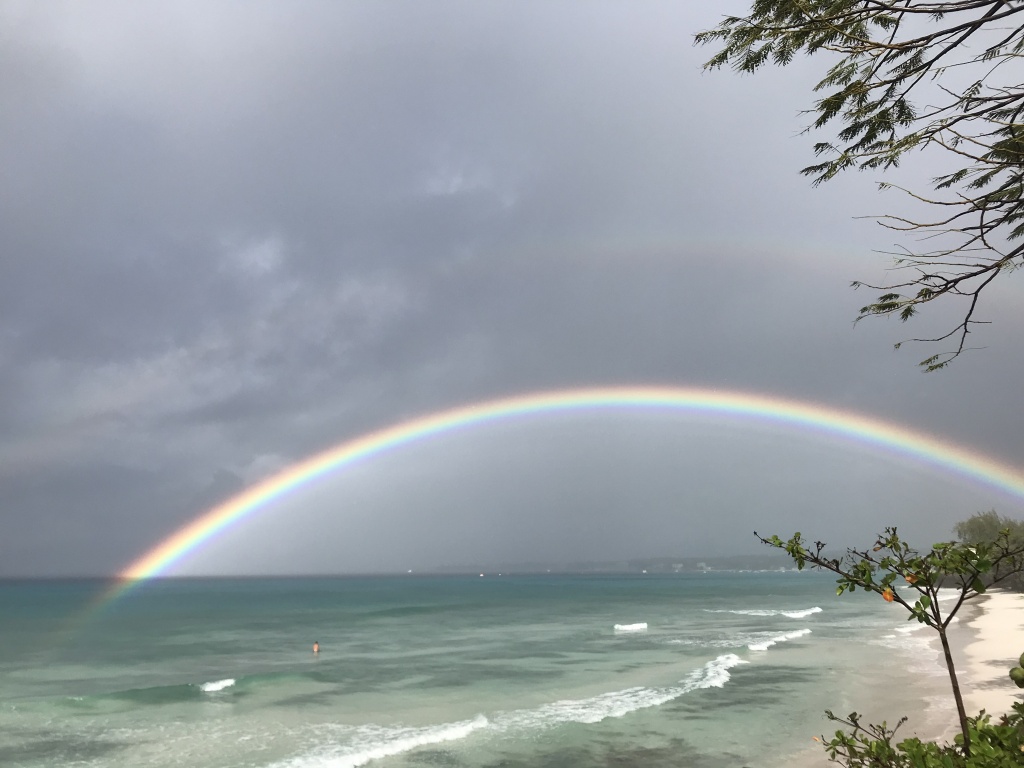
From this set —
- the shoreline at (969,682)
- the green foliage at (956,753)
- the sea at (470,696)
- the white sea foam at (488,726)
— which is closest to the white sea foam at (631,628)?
the sea at (470,696)

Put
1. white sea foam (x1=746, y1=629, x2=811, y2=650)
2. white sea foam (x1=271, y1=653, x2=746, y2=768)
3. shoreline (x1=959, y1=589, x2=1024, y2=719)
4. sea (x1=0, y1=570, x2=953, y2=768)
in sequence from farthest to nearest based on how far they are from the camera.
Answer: white sea foam (x1=746, y1=629, x2=811, y2=650) → shoreline (x1=959, y1=589, x2=1024, y2=719) → sea (x1=0, y1=570, x2=953, y2=768) → white sea foam (x1=271, y1=653, x2=746, y2=768)

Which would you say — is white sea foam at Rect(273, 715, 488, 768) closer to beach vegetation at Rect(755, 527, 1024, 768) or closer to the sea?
the sea

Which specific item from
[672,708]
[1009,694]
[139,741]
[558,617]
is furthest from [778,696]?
[558,617]

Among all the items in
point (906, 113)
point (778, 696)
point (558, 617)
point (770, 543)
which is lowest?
point (558, 617)

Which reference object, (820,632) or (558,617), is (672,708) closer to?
(820,632)

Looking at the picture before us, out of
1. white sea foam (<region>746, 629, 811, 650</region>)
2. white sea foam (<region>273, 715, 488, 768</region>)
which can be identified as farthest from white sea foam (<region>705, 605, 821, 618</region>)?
white sea foam (<region>273, 715, 488, 768</region>)

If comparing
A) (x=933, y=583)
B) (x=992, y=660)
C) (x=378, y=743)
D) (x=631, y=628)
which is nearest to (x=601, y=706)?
(x=378, y=743)

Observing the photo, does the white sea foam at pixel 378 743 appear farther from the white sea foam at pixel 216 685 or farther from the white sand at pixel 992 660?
the white sand at pixel 992 660

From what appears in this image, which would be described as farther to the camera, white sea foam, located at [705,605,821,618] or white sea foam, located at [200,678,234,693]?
white sea foam, located at [705,605,821,618]
